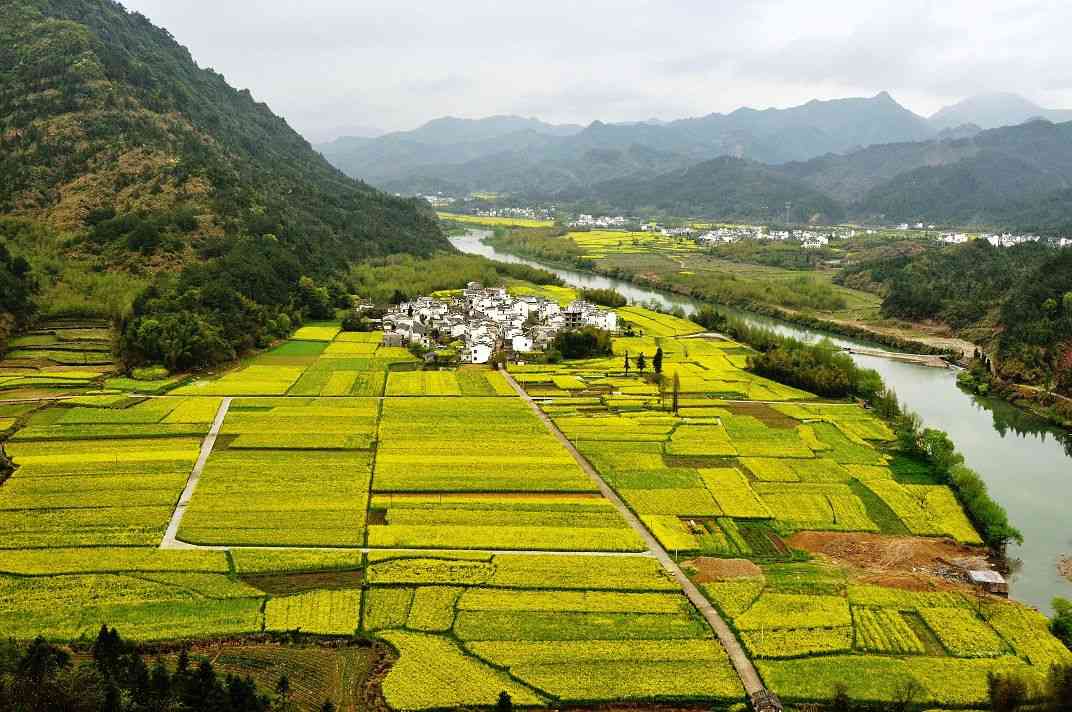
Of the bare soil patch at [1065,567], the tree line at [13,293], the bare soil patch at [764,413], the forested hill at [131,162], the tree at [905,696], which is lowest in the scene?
the bare soil patch at [1065,567]

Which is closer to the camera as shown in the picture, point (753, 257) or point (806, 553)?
point (806, 553)

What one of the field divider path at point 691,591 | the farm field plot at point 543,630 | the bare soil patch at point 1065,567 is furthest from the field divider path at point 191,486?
the bare soil patch at point 1065,567

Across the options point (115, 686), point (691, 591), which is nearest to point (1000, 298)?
point (691, 591)

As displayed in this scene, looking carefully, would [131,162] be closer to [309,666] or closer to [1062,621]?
[309,666]

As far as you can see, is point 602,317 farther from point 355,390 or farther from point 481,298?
point 355,390

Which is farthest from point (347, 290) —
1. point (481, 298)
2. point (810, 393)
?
point (810, 393)

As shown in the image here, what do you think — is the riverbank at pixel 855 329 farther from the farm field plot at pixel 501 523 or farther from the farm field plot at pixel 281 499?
the farm field plot at pixel 281 499

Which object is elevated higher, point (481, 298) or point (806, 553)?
point (481, 298)
